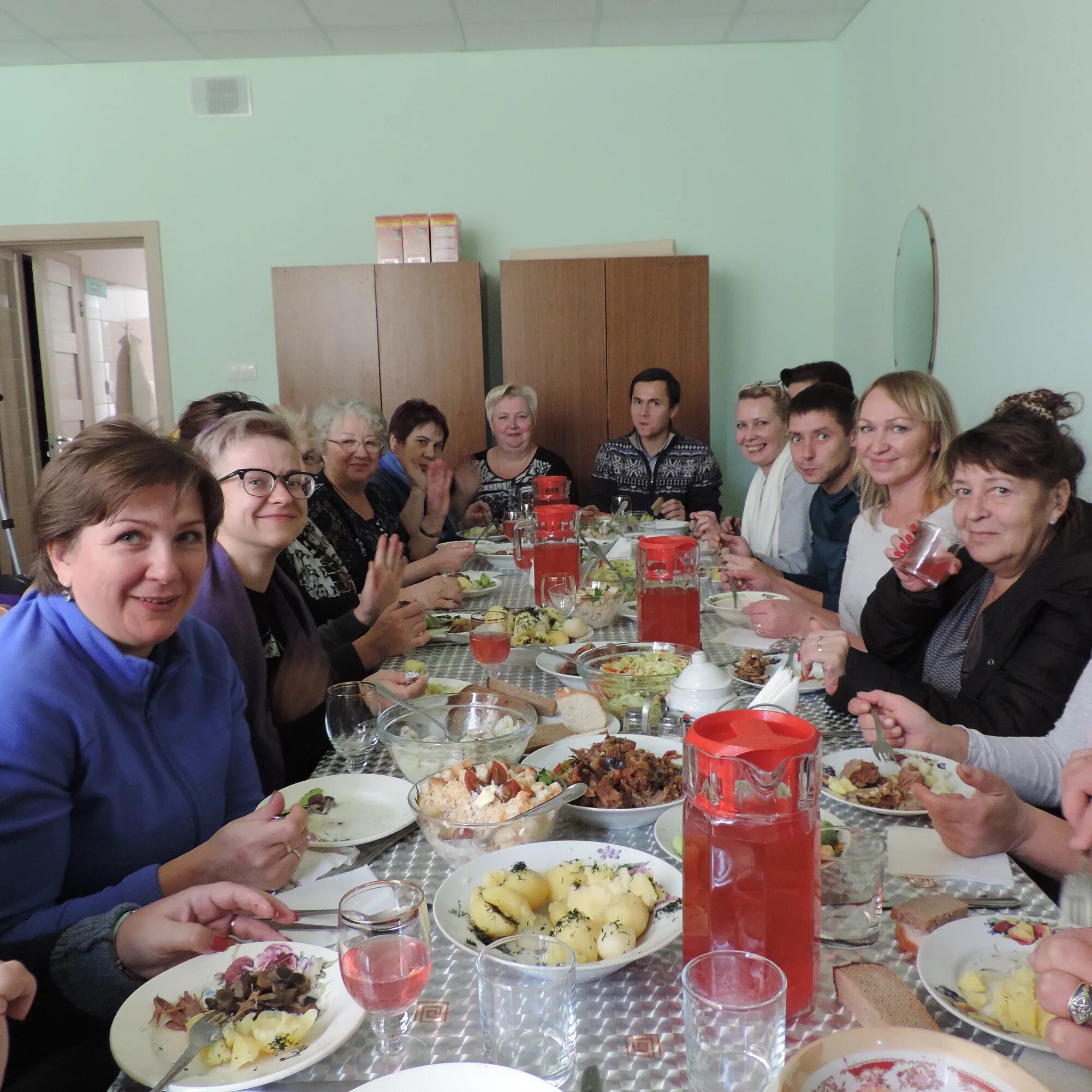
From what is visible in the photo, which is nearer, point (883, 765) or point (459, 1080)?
point (459, 1080)

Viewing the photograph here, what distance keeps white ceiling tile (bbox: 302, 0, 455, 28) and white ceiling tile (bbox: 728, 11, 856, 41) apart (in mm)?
1550

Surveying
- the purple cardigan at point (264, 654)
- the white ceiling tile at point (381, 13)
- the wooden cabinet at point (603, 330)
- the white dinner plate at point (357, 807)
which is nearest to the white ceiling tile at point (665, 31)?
the white ceiling tile at point (381, 13)

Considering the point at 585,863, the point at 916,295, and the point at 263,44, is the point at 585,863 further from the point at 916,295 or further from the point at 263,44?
the point at 263,44

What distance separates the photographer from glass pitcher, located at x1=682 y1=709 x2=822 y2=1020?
0.79 m

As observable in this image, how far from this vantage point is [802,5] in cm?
473

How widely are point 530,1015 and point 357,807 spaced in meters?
0.58

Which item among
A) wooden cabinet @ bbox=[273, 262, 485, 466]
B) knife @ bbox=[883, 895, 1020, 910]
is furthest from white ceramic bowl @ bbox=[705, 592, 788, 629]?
wooden cabinet @ bbox=[273, 262, 485, 466]

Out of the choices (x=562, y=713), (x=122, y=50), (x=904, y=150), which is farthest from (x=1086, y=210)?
(x=122, y=50)

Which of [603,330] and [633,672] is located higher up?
[603,330]

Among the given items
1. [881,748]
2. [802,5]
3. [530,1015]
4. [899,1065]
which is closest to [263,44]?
[802,5]

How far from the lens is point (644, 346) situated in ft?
16.8

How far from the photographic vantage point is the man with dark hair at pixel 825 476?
3.07 meters

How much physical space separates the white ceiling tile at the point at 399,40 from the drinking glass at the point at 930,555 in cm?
420

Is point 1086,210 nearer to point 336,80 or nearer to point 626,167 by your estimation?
point 626,167
